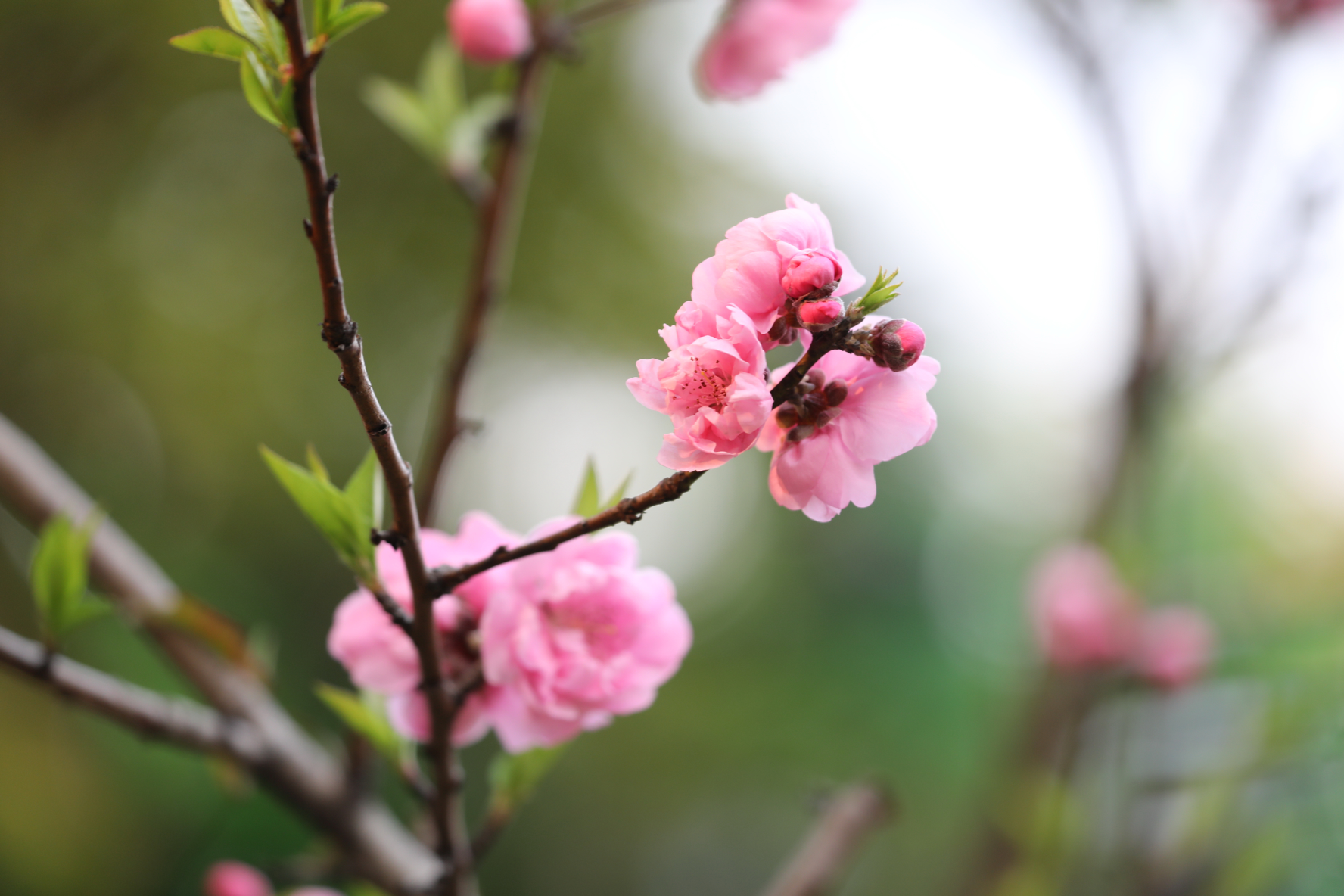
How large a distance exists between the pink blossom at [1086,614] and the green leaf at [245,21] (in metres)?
1.20

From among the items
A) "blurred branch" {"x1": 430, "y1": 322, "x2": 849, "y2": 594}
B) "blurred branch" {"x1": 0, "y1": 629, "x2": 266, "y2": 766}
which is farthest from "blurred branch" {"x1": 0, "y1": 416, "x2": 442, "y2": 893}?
"blurred branch" {"x1": 430, "y1": 322, "x2": 849, "y2": 594}

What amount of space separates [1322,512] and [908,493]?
5.88 feet

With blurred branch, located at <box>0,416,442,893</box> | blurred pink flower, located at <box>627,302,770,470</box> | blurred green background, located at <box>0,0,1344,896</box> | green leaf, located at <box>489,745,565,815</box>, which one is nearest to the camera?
blurred pink flower, located at <box>627,302,770,470</box>

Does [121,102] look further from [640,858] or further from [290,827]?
[640,858]

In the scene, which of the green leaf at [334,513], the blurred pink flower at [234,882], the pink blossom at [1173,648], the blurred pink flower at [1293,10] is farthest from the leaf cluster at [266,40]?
the blurred pink flower at [1293,10]

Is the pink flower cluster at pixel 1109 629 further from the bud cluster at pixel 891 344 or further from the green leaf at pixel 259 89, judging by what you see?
the green leaf at pixel 259 89

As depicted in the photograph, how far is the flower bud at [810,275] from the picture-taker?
0.26 m

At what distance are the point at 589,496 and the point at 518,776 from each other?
0.20 metres

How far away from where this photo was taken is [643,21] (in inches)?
109

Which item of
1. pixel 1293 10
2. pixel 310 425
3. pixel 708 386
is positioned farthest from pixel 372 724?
pixel 310 425

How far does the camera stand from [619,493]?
1.10 feet

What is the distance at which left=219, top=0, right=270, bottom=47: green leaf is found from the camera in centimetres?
28

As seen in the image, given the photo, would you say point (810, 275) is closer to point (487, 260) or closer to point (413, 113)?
point (487, 260)

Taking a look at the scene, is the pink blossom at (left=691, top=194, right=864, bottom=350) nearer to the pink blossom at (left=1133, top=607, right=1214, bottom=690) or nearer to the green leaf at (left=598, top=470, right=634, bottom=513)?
the green leaf at (left=598, top=470, right=634, bottom=513)
